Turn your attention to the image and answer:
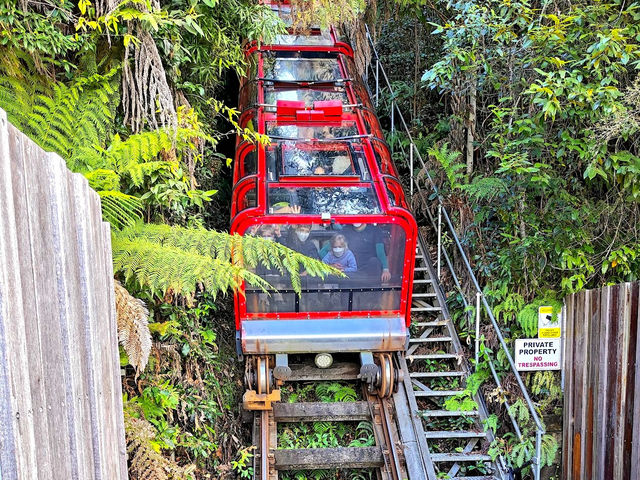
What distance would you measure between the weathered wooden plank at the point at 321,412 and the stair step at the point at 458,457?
0.96 m

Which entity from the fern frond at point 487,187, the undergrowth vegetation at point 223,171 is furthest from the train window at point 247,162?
the fern frond at point 487,187

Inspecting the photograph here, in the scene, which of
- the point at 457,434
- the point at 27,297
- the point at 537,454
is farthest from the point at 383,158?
the point at 27,297

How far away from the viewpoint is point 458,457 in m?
6.57

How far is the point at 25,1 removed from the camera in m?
4.42

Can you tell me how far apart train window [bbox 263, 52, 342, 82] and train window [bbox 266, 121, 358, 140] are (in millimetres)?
1329

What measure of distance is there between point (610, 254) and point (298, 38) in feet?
19.4

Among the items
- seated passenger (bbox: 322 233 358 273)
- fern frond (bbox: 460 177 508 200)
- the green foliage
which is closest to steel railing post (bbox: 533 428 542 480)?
the green foliage

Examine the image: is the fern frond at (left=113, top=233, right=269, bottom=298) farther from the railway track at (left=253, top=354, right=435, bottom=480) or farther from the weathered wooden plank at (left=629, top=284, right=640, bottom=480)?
the weathered wooden plank at (left=629, top=284, right=640, bottom=480)

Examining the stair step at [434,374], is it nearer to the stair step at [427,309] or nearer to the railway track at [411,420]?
the railway track at [411,420]

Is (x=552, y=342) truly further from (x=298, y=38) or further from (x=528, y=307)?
(x=298, y=38)

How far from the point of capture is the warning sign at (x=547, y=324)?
6762 mm

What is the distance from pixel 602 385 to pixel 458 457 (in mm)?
1884

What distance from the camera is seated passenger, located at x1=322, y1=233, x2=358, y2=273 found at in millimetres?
6848

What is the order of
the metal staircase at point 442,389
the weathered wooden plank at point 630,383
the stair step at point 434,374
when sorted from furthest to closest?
1. the stair step at point 434,374
2. the metal staircase at point 442,389
3. the weathered wooden plank at point 630,383
